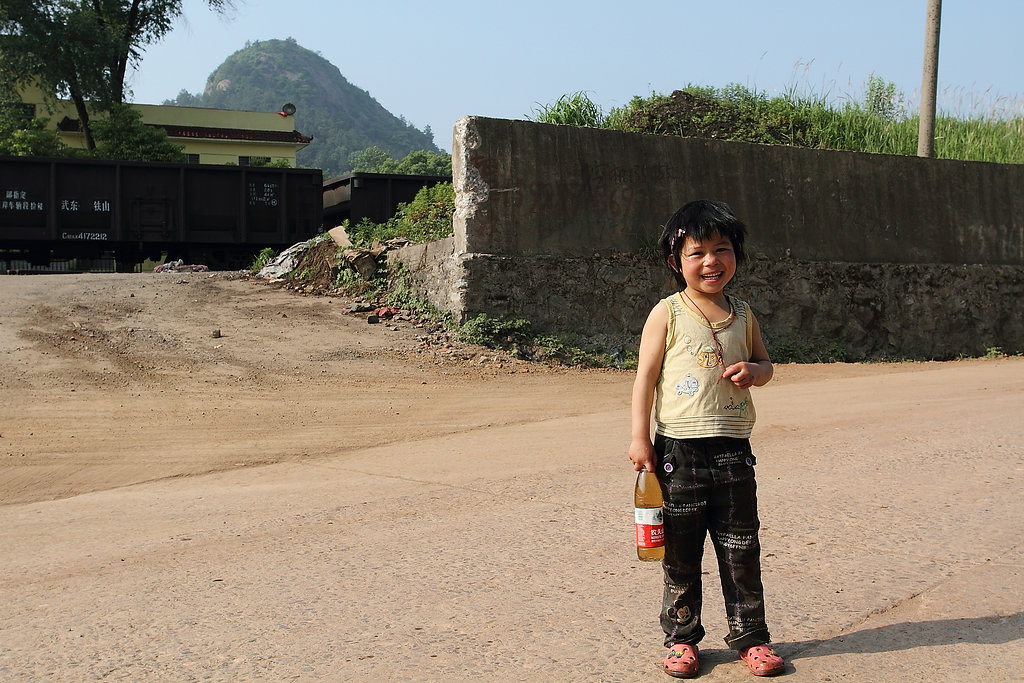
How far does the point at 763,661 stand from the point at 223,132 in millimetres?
42805

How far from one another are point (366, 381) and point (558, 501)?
15.5 feet

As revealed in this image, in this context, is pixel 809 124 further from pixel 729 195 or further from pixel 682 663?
pixel 682 663

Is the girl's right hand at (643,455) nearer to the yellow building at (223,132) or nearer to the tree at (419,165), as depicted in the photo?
the yellow building at (223,132)

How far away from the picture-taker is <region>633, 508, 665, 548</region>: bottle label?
109 inches

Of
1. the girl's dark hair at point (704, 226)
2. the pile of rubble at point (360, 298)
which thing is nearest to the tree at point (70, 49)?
the pile of rubble at point (360, 298)

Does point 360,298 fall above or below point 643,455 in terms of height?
above

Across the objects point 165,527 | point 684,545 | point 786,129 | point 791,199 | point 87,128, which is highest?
point 87,128

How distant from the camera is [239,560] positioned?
3.99 m

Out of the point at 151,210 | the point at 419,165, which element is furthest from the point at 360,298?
the point at 419,165

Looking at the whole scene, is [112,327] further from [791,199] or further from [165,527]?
[791,199]

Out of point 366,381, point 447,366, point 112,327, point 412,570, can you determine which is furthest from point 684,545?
point 112,327

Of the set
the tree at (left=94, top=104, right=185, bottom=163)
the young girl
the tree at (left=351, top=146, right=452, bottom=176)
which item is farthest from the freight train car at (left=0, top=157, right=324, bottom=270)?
the tree at (left=351, top=146, right=452, bottom=176)

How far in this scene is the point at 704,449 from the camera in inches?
112

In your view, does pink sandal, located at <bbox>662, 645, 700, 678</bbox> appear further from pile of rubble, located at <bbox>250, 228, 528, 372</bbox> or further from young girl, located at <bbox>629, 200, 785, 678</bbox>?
pile of rubble, located at <bbox>250, 228, 528, 372</bbox>
